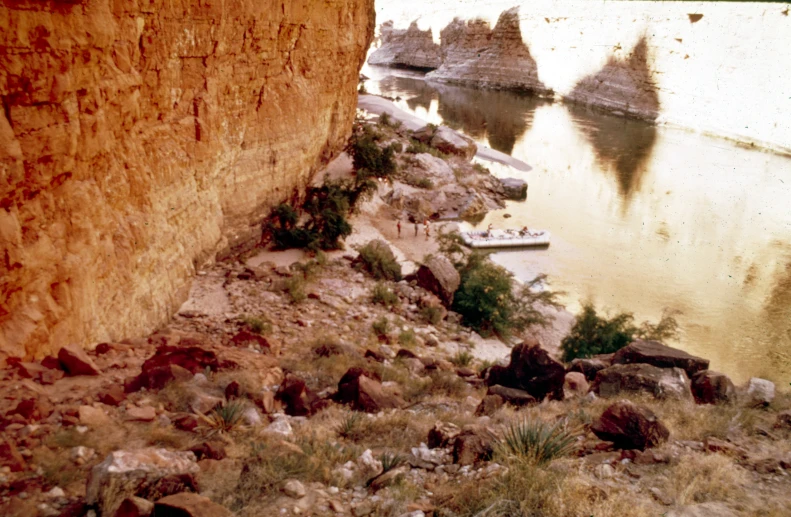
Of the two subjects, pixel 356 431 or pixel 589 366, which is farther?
pixel 589 366

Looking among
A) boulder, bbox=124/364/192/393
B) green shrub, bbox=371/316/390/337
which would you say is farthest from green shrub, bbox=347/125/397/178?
boulder, bbox=124/364/192/393

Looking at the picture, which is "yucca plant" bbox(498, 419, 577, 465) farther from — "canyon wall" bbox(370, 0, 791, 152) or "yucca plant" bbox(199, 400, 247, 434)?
"canyon wall" bbox(370, 0, 791, 152)

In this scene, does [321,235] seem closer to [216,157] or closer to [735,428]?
[216,157]

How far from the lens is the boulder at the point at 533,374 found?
676 centimetres

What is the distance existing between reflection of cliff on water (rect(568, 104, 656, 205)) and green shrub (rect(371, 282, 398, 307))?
1486 cm

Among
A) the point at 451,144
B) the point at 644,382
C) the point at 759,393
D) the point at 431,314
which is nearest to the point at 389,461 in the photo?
the point at 644,382

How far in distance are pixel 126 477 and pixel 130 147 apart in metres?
4.59

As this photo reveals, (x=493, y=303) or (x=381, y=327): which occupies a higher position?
(x=381, y=327)

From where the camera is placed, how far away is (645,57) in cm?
4334

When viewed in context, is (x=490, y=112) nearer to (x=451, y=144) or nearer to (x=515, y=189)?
(x=451, y=144)

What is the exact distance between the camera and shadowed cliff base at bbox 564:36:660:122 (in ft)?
136

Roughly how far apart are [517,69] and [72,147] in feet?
176

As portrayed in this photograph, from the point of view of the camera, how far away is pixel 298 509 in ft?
11.1

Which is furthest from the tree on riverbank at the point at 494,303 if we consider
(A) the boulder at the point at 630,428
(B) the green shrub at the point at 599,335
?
(A) the boulder at the point at 630,428
